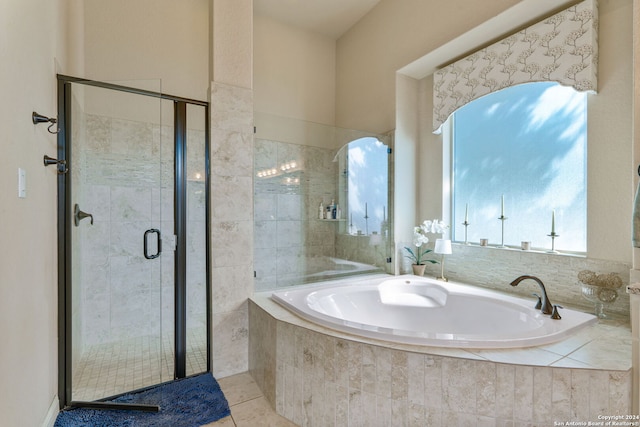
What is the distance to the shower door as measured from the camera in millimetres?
1844

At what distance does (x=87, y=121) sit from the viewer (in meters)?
1.89

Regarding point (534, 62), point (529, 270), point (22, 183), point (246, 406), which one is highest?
point (534, 62)

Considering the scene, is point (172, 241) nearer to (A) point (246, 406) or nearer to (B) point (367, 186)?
(A) point (246, 406)

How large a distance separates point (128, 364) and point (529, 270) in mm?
2898

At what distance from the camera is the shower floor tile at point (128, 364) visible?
1.96 meters

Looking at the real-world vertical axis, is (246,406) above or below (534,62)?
below

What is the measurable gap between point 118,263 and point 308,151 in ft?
5.87

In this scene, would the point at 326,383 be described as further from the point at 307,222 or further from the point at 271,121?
the point at 271,121

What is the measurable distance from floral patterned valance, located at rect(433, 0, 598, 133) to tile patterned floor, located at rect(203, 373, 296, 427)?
2.63 meters

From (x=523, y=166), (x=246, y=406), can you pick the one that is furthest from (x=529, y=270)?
(x=246, y=406)

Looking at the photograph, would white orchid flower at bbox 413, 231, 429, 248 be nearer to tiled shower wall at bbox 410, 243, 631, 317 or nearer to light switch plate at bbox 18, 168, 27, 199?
tiled shower wall at bbox 410, 243, 631, 317

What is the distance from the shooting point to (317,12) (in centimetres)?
327

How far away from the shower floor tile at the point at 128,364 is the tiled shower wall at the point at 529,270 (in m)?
2.30

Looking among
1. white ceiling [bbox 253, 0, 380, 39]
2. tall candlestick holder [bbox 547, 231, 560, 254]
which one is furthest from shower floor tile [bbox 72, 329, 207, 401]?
white ceiling [bbox 253, 0, 380, 39]
